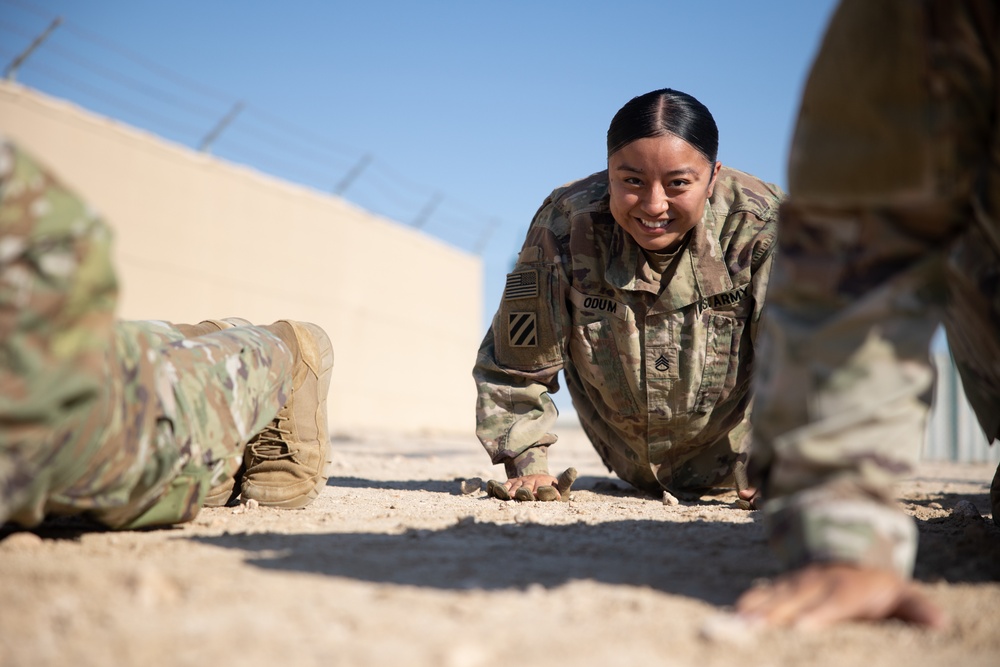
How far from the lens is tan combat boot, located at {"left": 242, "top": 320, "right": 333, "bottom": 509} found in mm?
2631

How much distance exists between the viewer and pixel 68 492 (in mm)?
1683

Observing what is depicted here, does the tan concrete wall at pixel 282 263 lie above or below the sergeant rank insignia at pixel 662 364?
above

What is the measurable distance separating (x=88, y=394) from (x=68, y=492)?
29 cm

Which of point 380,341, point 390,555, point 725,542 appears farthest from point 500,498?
point 380,341

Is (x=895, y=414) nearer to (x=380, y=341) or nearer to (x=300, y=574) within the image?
(x=300, y=574)

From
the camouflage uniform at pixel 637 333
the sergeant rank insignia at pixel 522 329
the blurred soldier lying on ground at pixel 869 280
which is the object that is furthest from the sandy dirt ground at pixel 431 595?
the sergeant rank insignia at pixel 522 329

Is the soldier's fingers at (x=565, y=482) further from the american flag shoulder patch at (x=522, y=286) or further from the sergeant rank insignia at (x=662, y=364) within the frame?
the american flag shoulder patch at (x=522, y=286)

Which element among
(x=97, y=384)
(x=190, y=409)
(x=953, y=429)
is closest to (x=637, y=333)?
(x=190, y=409)

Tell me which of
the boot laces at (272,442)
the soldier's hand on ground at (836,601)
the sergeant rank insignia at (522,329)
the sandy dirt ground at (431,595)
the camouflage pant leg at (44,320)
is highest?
the sergeant rank insignia at (522,329)

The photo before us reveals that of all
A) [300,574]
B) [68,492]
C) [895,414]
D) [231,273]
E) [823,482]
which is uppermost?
[231,273]

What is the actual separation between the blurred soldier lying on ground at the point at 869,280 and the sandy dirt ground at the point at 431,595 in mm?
133

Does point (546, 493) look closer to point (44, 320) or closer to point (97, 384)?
point (97, 384)

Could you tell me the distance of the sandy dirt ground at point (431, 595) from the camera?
4.00 ft

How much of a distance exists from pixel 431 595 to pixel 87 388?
2.19ft
